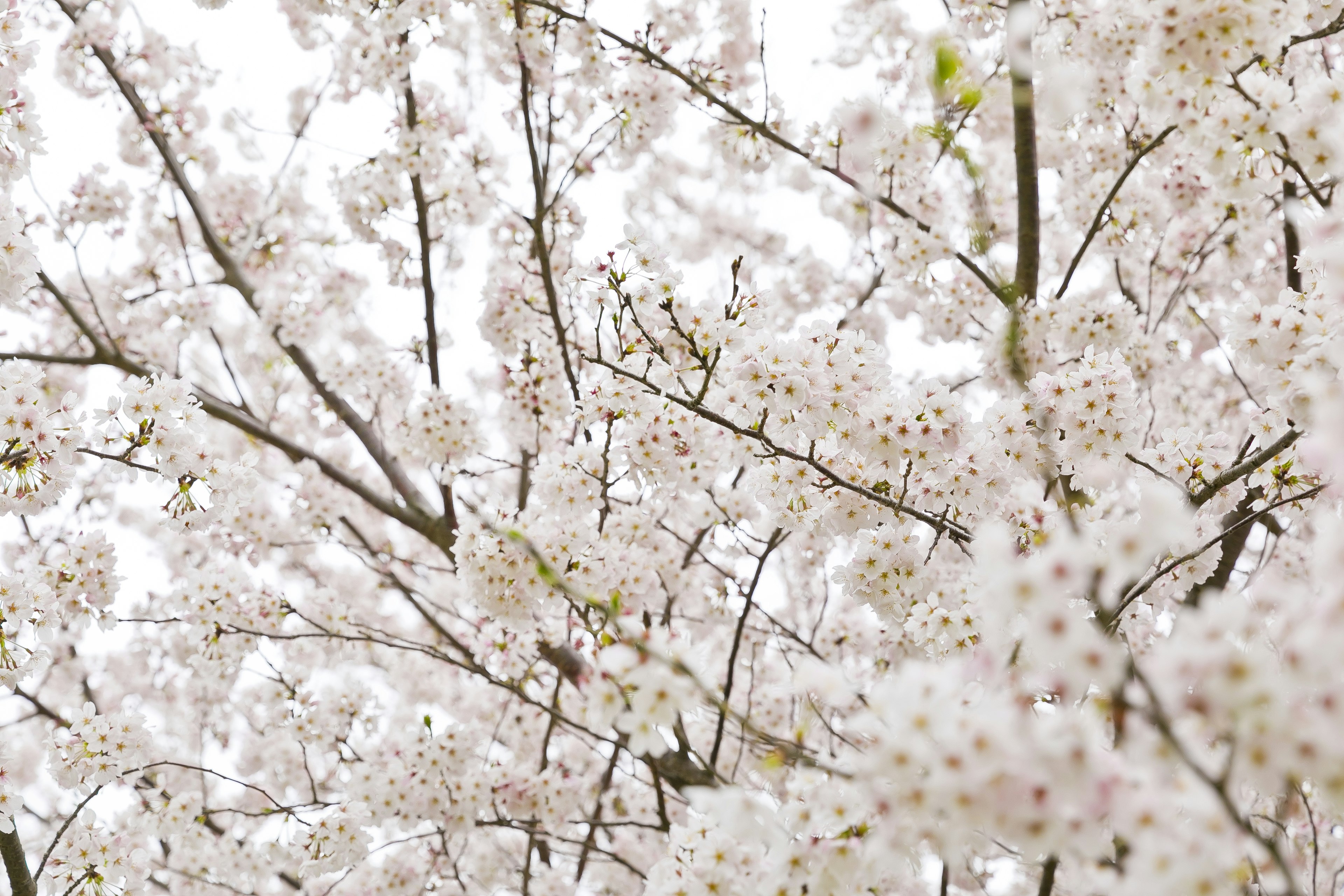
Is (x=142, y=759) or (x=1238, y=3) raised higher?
(x=1238, y=3)

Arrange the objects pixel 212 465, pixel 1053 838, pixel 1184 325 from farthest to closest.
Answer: pixel 1184 325 → pixel 212 465 → pixel 1053 838

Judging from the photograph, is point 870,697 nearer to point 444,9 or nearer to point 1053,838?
point 1053,838

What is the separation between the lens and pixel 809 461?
2.66 meters

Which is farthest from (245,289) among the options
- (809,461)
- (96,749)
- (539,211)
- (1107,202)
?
(1107,202)

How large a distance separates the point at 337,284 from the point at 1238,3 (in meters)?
6.45

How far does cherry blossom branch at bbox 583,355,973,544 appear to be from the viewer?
2588 mm

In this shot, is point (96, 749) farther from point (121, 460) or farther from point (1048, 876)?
point (1048, 876)

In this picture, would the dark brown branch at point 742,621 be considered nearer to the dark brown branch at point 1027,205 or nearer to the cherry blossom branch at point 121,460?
the dark brown branch at point 1027,205

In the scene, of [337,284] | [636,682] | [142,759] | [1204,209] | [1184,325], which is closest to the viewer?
[636,682]

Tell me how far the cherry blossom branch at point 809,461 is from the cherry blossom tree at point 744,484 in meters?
0.04

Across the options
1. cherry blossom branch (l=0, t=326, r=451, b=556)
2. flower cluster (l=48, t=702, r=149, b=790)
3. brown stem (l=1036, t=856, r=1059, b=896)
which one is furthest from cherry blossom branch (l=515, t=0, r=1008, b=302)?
flower cluster (l=48, t=702, r=149, b=790)

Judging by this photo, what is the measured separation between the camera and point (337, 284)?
7.04 metres

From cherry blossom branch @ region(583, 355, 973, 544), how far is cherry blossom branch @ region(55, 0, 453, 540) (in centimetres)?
285

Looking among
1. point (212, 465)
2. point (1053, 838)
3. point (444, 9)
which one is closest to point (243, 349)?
point (444, 9)
